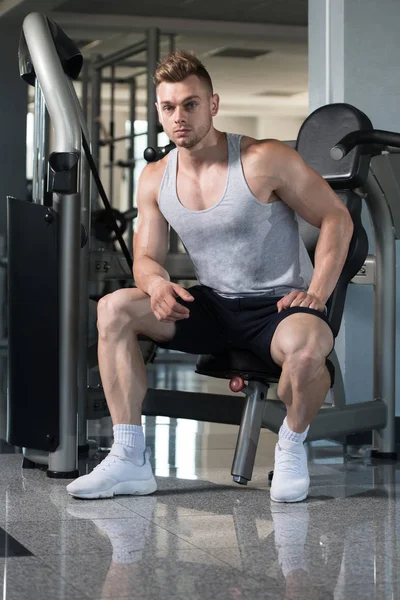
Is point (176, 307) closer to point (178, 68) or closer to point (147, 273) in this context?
point (147, 273)

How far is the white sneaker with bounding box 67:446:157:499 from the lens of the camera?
2193 mm

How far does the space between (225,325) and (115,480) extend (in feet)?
1.43

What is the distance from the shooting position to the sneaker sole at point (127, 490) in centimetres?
220

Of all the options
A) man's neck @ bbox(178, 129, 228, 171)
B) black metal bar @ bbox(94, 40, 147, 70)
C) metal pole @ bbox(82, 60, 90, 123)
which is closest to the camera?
man's neck @ bbox(178, 129, 228, 171)

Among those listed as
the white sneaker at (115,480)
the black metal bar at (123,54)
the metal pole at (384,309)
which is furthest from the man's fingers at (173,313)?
the black metal bar at (123,54)

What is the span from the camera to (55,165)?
2.38 meters

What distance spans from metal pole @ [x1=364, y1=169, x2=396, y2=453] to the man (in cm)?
60

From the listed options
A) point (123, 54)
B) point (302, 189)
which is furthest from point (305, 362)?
point (123, 54)

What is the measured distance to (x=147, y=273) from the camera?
2.34 metres

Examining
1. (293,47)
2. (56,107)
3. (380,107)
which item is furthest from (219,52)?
(56,107)

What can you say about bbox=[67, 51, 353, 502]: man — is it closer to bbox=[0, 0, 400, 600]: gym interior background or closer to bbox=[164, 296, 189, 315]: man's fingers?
bbox=[164, 296, 189, 315]: man's fingers

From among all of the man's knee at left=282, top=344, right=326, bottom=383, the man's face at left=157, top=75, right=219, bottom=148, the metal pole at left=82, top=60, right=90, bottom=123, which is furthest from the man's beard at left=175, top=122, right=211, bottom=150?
the metal pole at left=82, top=60, right=90, bottom=123

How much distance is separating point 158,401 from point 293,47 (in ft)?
23.7

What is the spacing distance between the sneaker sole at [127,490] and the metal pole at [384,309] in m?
0.91
